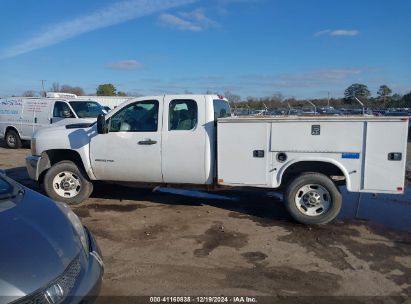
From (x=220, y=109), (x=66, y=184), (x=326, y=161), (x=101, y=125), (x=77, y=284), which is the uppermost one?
(x=220, y=109)

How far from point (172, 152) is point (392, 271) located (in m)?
3.63

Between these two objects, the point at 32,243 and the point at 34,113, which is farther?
the point at 34,113

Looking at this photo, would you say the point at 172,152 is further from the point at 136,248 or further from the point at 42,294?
the point at 42,294

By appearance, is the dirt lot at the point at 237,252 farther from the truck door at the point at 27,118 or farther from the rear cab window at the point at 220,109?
the truck door at the point at 27,118

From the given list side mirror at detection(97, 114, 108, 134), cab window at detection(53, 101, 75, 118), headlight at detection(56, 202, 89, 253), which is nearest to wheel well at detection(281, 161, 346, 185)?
side mirror at detection(97, 114, 108, 134)

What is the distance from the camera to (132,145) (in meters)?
6.69

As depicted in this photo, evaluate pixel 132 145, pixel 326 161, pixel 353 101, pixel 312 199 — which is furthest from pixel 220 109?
pixel 353 101

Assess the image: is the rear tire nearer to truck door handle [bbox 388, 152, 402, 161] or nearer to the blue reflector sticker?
the blue reflector sticker

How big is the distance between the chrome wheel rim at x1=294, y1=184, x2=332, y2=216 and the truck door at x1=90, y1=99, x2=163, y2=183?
233 cm

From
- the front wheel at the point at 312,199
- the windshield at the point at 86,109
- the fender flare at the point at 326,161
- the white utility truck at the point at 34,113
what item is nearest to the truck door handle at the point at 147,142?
the fender flare at the point at 326,161

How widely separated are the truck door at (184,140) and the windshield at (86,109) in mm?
8475

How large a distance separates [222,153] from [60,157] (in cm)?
330

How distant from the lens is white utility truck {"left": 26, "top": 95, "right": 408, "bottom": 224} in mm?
5625

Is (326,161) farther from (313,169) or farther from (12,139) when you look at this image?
(12,139)
